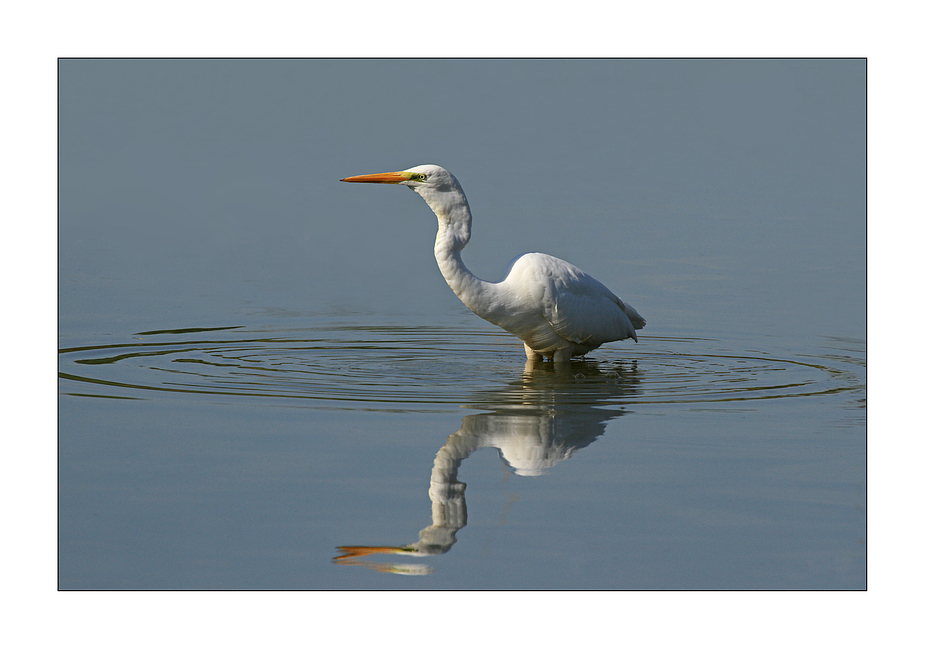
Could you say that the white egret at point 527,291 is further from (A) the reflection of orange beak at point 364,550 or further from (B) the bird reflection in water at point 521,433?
(A) the reflection of orange beak at point 364,550

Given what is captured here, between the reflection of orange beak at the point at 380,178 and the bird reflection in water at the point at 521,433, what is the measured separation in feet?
6.50

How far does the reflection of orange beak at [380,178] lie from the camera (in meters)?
8.91

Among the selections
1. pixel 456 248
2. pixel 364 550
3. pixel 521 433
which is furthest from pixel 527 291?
pixel 364 550

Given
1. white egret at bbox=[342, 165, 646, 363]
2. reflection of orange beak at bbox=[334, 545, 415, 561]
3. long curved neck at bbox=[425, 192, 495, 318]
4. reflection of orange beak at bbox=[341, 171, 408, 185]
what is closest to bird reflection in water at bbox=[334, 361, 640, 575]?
reflection of orange beak at bbox=[334, 545, 415, 561]

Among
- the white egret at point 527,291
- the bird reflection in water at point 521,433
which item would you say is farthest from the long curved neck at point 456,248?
the bird reflection in water at point 521,433

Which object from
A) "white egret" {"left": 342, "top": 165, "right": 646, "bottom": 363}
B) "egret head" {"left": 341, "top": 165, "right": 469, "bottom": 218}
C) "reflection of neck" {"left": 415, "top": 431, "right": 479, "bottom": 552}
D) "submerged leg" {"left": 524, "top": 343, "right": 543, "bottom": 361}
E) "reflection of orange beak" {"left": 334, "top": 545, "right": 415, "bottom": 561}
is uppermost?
"egret head" {"left": 341, "top": 165, "right": 469, "bottom": 218}

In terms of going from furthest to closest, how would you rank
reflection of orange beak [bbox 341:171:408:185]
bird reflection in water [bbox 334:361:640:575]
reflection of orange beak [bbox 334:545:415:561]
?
reflection of orange beak [bbox 341:171:408:185]
bird reflection in water [bbox 334:361:640:575]
reflection of orange beak [bbox 334:545:415:561]

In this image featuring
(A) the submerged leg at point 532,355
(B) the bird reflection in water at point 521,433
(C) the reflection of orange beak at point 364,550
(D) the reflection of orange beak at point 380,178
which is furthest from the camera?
(A) the submerged leg at point 532,355

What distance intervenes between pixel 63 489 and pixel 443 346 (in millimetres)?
4942

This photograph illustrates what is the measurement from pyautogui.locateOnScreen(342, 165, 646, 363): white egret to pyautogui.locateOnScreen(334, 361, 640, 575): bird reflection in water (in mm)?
389

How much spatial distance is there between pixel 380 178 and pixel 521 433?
3.15m

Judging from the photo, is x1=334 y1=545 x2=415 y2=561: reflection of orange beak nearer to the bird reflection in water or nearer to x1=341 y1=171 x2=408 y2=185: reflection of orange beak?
the bird reflection in water

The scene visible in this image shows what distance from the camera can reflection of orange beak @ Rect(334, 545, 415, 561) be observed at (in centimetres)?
482
